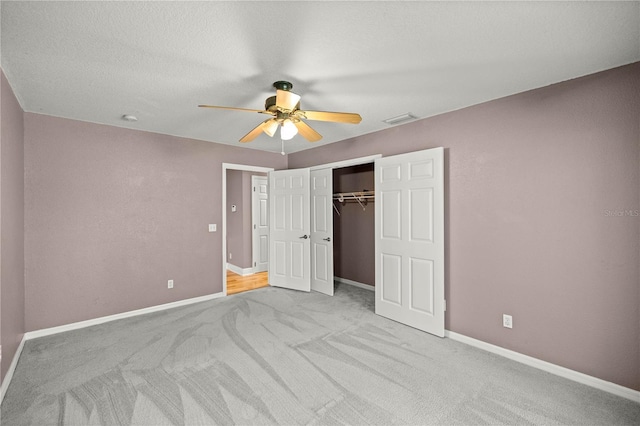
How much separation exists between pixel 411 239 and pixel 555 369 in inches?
65.0

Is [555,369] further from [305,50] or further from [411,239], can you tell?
[305,50]

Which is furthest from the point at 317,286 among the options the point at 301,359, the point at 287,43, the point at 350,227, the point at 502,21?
the point at 502,21

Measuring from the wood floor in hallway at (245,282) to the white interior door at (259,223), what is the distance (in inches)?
11.0

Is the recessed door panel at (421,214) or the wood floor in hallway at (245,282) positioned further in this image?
the wood floor in hallway at (245,282)

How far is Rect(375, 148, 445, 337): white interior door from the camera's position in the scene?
3117 millimetres

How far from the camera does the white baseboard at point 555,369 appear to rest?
212 centimetres

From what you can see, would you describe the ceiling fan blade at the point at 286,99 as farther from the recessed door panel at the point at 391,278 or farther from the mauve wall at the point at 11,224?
the recessed door panel at the point at 391,278

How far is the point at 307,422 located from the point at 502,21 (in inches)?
106

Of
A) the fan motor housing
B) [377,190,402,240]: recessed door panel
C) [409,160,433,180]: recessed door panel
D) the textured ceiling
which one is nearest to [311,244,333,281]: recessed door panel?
[377,190,402,240]: recessed door panel

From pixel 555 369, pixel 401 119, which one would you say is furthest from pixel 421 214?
pixel 555 369

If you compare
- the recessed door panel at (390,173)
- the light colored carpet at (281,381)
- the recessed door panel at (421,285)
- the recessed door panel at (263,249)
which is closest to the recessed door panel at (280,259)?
the recessed door panel at (263,249)

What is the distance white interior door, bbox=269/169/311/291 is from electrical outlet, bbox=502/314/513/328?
2.75m

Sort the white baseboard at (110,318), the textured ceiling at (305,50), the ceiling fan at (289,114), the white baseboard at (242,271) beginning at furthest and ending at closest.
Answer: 1. the white baseboard at (242,271)
2. the white baseboard at (110,318)
3. the ceiling fan at (289,114)
4. the textured ceiling at (305,50)

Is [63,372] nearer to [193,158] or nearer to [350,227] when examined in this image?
[193,158]
